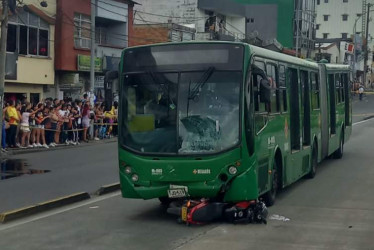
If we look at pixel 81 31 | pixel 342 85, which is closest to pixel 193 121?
pixel 342 85

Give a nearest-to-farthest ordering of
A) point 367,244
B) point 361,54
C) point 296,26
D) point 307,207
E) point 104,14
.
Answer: point 367,244 → point 307,207 → point 104,14 → point 296,26 → point 361,54

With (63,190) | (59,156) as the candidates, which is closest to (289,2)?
(59,156)

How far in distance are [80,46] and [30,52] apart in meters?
3.93

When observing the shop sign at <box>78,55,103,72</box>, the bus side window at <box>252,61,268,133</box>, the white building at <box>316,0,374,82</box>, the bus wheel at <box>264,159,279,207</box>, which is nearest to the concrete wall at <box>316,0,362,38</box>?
the white building at <box>316,0,374,82</box>

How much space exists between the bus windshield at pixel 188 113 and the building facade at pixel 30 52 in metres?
20.4

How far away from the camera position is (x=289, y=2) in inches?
3019

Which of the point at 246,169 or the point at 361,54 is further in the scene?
the point at 361,54

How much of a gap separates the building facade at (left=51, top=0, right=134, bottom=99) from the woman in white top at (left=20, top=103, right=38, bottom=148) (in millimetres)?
10324

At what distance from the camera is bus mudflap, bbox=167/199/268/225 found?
35.2 ft

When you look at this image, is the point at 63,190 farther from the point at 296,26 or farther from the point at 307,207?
the point at 296,26

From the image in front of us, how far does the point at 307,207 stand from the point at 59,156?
38.8ft

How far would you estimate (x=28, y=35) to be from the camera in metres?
32.5

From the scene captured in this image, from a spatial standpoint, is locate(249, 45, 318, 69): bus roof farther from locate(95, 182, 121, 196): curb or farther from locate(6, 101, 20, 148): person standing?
locate(6, 101, 20, 148): person standing

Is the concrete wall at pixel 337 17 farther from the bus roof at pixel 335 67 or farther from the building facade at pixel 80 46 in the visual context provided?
the bus roof at pixel 335 67
